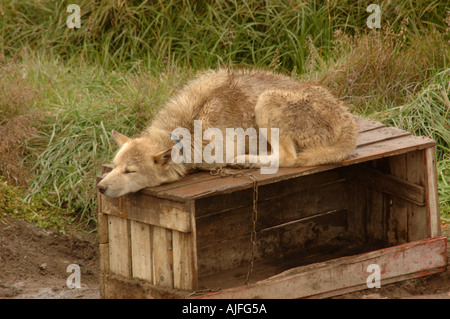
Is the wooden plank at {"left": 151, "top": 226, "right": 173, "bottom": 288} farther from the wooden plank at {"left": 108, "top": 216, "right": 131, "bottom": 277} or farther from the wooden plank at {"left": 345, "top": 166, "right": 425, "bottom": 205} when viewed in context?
the wooden plank at {"left": 345, "top": 166, "right": 425, "bottom": 205}

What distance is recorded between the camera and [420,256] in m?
5.64

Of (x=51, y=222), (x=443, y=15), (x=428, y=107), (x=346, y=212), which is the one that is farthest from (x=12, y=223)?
(x=443, y=15)

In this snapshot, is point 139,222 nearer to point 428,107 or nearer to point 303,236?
point 303,236

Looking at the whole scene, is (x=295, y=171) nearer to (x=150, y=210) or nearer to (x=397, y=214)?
(x=150, y=210)

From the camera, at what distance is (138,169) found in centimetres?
487

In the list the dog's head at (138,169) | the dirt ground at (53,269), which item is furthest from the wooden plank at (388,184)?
the dog's head at (138,169)

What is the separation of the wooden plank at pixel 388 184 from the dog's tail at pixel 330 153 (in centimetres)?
79

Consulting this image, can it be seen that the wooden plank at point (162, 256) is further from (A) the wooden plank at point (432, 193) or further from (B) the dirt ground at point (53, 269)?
(A) the wooden plank at point (432, 193)

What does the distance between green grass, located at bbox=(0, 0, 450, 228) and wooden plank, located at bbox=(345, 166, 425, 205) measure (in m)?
0.97

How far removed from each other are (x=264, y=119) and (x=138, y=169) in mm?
1081

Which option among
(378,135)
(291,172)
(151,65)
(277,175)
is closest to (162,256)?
(277,175)

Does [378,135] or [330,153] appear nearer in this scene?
[330,153]

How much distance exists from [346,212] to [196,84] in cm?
202

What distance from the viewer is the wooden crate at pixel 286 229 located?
15.9 feet
